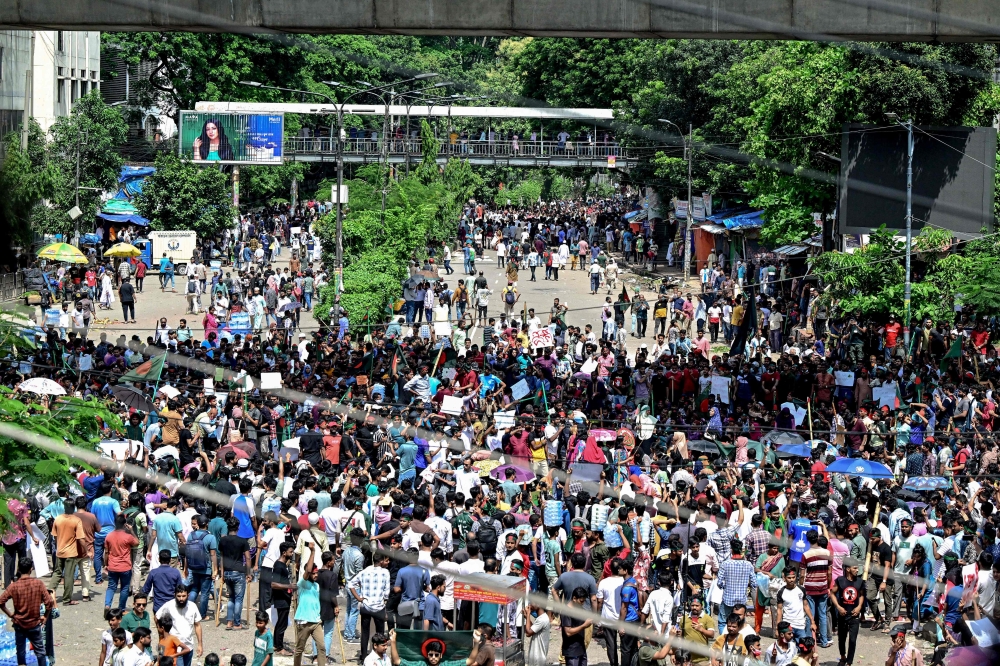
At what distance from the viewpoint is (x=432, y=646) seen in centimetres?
1090

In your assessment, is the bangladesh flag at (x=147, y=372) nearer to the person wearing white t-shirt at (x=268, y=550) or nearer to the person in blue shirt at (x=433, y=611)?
the person wearing white t-shirt at (x=268, y=550)

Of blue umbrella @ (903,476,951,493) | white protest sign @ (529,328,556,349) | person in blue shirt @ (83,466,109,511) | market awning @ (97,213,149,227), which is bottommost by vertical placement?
person in blue shirt @ (83,466,109,511)

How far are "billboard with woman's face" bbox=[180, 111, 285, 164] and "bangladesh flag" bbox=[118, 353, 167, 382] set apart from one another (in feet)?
114

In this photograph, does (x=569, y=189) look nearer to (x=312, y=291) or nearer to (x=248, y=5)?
(x=312, y=291)

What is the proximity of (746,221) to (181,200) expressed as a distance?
18528 mm

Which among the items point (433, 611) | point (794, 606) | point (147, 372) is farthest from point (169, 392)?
point (794, 606)

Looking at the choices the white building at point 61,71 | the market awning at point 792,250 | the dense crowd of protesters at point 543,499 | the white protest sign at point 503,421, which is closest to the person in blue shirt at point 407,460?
the dense crowd of protesters at point 543,499

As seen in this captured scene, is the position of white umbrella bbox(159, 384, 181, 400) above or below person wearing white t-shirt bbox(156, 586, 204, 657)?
above

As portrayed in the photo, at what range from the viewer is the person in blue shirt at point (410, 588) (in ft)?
38.2

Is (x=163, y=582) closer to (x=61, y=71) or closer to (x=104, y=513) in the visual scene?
(x=104, y=513)

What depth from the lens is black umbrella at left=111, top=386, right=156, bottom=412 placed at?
18328 millimetres

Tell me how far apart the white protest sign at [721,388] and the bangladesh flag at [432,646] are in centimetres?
1013

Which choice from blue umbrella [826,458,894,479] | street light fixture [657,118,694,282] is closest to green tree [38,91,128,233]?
street light fixture [657,118,694,282]

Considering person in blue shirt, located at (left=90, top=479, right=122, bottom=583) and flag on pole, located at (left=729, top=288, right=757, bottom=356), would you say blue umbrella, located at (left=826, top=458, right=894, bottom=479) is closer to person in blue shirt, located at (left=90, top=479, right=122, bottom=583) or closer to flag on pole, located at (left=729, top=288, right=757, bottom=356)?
person in blue shirt, located at (left=90, top=479, right=122, bottom=583)
